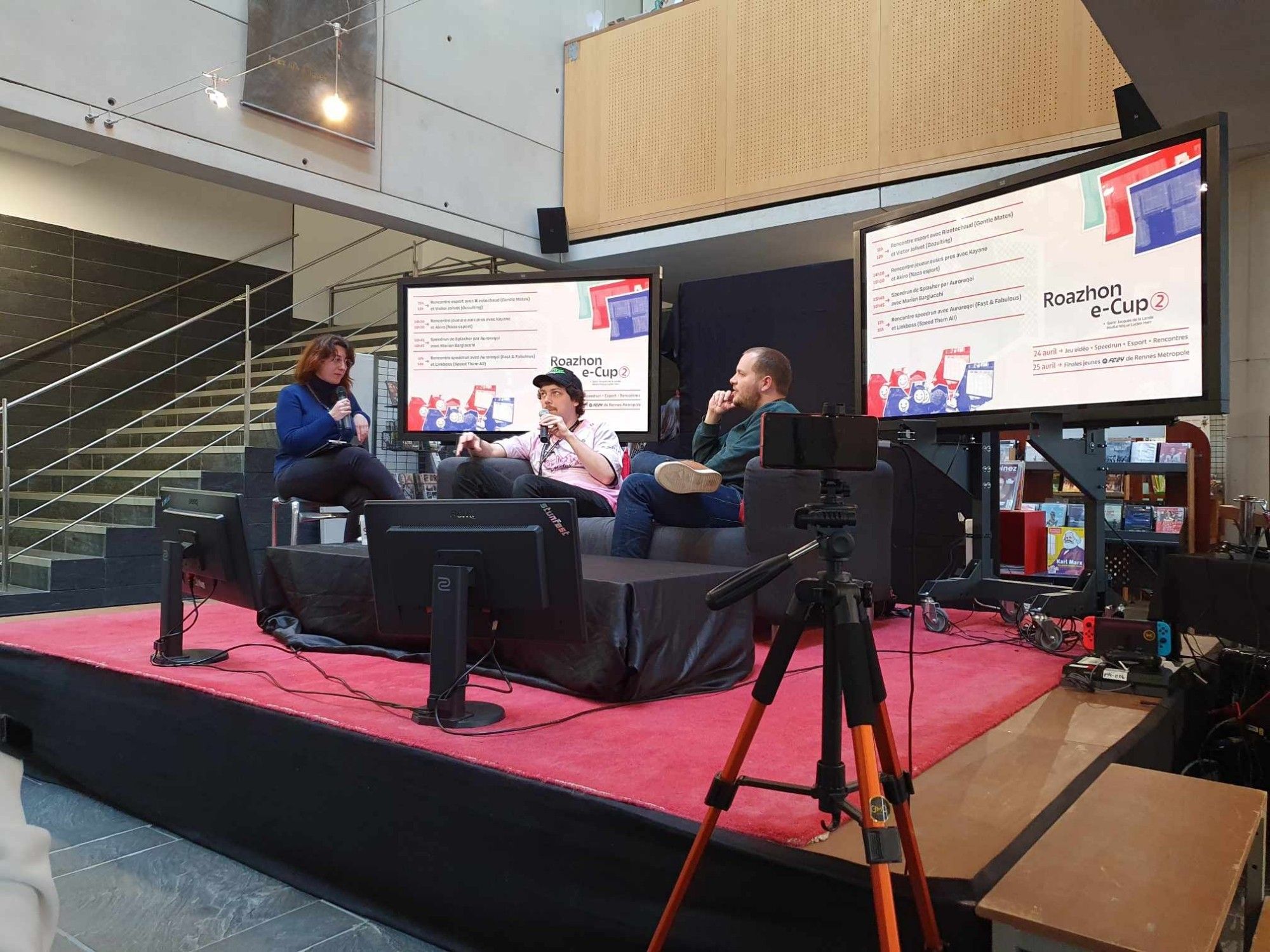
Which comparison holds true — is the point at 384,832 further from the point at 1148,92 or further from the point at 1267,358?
the point at 1267,358

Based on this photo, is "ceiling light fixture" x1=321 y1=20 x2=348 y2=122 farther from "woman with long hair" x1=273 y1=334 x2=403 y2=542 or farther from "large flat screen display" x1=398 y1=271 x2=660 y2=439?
"woman with long hair" x1=273 y1=334 x2=403 y2=542

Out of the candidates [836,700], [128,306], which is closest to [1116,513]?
[836,700]

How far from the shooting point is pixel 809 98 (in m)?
5.75

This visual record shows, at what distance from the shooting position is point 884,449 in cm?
309

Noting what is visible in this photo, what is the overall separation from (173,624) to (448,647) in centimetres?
108

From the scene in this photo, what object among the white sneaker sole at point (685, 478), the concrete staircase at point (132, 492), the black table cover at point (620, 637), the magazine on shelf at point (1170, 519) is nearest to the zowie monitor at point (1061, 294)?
the white sneaker sole at point (685, 478)

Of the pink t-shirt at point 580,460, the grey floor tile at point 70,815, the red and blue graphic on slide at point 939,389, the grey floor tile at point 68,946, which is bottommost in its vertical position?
the grey floor tile at point 70,815

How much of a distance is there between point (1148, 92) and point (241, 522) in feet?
13.7

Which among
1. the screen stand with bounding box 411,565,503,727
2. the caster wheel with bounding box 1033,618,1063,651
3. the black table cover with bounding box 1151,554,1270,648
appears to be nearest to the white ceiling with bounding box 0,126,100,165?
the screen stand with bounding box 411,565,503,727

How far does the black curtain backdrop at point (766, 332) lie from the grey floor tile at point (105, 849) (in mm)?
4393

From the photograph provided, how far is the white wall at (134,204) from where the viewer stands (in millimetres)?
5789

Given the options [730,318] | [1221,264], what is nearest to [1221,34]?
[1221,264]

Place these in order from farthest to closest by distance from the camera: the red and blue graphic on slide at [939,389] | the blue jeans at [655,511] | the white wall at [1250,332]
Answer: the white wall at [1250,332] → the blue jeans at [655,511] → the red and blue graphic on slide at [939,389]

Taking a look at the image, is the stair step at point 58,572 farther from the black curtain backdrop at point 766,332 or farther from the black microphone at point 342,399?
the black curtain backdrop at point 766,332
